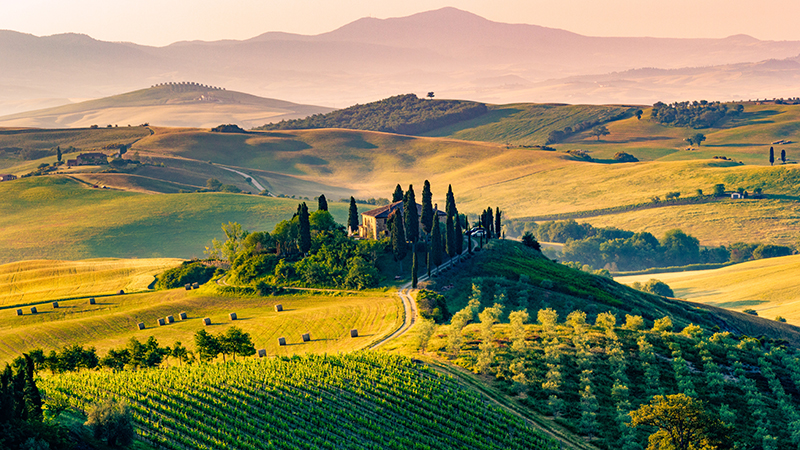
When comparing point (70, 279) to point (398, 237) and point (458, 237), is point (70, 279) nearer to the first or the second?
point (398, 237)

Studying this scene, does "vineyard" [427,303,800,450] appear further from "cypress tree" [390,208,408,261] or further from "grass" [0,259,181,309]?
"grass" [0,259,181,309]

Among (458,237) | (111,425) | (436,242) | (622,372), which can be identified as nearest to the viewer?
(111,425)

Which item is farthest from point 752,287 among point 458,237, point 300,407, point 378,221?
point 300,407

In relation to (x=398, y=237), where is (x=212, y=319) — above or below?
below

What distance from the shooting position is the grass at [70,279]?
96188mm

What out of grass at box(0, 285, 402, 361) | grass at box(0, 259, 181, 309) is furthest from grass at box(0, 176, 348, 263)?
grass at box(0, 285, 402, 361)

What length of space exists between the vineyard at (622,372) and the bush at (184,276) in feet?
168

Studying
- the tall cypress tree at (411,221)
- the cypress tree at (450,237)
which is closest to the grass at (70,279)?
the tall cypress tree at (411,221)

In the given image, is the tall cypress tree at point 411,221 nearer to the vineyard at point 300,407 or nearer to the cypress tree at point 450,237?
A: the cypress tree at point 450,237

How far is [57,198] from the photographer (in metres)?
183

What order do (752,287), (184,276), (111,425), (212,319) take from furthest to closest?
(752,287) → (184,276) → (212,319) → (111,425)

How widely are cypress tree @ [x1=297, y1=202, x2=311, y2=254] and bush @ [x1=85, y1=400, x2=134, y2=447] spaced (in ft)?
207

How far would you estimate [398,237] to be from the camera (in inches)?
3718

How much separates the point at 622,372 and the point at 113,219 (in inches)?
5912
